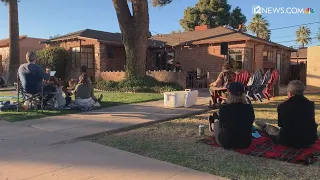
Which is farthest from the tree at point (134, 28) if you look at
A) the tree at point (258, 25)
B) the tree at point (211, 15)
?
the tree at point (258, 25)

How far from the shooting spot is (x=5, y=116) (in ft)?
24.9

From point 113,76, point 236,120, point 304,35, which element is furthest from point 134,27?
point 304,35

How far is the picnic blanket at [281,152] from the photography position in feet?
13.7

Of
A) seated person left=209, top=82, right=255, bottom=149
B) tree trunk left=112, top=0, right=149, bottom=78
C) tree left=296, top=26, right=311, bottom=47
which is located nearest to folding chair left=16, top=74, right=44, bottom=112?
seated person left=209, top=82, right=255, bottom=149

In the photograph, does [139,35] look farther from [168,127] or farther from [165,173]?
[165,173]

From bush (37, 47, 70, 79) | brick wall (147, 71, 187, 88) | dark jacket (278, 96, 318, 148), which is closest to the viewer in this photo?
dark jacket (278, 96, 318, 148)

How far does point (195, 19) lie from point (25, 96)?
3270 cm

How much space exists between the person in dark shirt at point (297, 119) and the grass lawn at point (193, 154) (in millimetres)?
581

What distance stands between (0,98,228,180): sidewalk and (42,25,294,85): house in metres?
10.5

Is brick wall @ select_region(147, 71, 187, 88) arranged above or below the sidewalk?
above

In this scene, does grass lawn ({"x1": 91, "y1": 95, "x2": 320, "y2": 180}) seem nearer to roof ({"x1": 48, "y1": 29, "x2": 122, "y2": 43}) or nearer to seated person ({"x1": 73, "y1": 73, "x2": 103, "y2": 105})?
seated person ({"x1": 73, "y1": 73, "x2": 103, "y2": 105})

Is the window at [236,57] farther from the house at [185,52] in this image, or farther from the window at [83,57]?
the window at [83,57]

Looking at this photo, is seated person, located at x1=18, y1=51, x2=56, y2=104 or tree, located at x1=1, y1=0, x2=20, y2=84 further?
tree, located at x1=1, y1=0, x2=20, y2=84

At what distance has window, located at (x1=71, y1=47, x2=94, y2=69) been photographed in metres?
20.8
